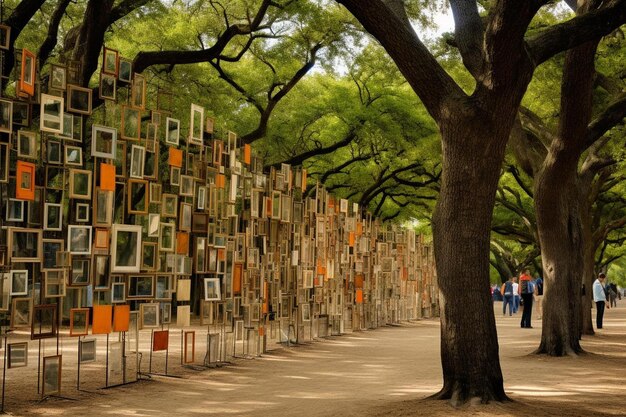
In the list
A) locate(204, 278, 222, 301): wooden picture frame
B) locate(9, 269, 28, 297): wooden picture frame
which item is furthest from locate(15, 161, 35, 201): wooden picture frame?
locate(204, 278, 222, 301): wooden picture frame

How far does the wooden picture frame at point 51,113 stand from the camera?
10.4m

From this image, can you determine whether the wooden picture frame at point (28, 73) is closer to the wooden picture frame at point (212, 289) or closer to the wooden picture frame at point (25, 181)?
the wooden picture frame at point (25, 181)

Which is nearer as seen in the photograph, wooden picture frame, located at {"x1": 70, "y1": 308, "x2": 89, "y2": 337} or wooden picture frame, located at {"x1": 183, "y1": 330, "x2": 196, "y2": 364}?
wooden picture frame, located at {"x1": 70, "y1": 308, "x2": 89, "y2": 337}

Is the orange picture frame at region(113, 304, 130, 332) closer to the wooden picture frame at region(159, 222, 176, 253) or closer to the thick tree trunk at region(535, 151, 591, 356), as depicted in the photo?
the wooden picture frame at region(159, 222, 176, 253)

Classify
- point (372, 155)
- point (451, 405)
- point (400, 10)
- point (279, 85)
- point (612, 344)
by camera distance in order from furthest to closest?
point (372, 155)
point (279, 85)
point (612, 344)
point (400, 10)
point (451, 405)

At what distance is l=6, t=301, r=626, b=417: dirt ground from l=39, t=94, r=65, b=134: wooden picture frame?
3.25m

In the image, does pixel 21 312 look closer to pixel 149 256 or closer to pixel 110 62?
pixel 149 256

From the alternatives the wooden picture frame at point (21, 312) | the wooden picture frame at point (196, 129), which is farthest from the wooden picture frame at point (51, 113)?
the wooden picture frame at point (196, 129)

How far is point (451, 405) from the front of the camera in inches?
375

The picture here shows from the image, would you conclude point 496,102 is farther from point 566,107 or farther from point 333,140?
point 333,140

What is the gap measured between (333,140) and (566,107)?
14.5m

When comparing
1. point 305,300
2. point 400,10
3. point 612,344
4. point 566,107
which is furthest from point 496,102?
point 612,344

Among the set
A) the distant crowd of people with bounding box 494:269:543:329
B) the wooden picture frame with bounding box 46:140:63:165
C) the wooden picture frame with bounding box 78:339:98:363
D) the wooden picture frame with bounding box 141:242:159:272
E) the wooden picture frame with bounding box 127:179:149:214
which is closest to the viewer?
the wooden picture frame with bounding box 46:140:63:165

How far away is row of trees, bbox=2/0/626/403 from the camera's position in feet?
32.2
